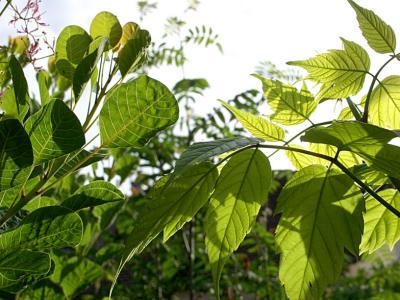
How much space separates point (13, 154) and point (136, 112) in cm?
13

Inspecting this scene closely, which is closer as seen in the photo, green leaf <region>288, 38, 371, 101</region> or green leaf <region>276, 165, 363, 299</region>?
green leaf <region>276, 165, 363, 299</region>

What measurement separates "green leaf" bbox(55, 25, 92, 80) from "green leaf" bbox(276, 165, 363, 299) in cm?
29

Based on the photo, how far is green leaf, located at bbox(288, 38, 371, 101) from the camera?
693 millimetres

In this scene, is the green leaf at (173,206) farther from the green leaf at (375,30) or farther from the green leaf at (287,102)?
the green leaf at (375,30)

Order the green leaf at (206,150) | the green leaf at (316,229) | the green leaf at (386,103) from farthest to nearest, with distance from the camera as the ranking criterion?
the green leaf at (386,103)
the green leaf at (316,229)
the green leaf at (206,150)

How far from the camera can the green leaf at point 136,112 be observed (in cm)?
55

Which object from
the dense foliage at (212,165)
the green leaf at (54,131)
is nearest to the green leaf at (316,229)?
the dense foliage at (212,165)

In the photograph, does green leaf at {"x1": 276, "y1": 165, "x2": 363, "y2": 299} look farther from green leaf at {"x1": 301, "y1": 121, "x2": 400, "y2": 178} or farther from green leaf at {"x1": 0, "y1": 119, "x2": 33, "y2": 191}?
green leaf at {"x1": 0, "y1": 119, "x2": 33, "y2": 191}

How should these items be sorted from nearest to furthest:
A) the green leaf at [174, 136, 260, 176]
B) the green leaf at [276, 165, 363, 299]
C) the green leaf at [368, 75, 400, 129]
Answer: the green leaf at [174, 136, 260, 176]
the green leaf at [276, 165, 363, 299]
the green leaf at [368, 75, 400, 129]

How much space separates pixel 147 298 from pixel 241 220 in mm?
2780

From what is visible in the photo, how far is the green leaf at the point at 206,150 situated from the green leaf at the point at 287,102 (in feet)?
0.53

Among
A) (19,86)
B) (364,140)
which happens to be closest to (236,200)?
(364,140)

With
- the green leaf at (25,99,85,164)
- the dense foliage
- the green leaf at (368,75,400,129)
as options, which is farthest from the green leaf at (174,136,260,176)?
the green leaf at (368,75,400,129)

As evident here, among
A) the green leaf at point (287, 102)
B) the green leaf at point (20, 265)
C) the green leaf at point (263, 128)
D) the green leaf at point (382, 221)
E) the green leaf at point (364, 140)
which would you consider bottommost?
the green leaf at point (382, 221)
